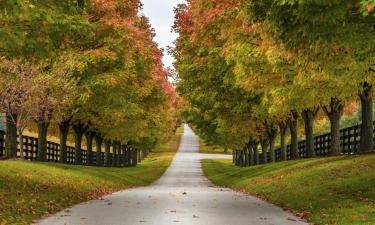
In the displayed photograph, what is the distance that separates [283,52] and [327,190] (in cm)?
592

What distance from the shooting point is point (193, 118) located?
45969mm

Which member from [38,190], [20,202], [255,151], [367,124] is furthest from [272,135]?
[20,202]

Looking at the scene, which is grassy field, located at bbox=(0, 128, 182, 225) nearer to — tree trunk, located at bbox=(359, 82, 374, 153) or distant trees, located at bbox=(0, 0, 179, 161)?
distant trees, located at bbox=(0, 0, 179, 161)

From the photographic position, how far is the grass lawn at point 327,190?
12.9 meters

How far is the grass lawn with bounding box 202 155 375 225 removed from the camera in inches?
508

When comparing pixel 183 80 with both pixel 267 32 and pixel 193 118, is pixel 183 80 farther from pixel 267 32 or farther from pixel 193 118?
pixel 267 32

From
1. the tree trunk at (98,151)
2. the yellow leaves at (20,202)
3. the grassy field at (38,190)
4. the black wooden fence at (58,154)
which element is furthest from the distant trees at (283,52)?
the tree trunk at (98,151)

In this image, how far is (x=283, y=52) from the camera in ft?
43.4

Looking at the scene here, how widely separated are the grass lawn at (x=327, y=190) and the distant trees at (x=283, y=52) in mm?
2814

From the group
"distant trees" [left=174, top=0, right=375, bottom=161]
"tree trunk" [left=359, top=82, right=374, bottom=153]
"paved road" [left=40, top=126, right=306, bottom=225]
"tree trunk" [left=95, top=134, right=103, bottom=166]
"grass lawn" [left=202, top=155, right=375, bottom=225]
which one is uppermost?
"distant trees" [left=174, top=0, right=375, bottom=161]

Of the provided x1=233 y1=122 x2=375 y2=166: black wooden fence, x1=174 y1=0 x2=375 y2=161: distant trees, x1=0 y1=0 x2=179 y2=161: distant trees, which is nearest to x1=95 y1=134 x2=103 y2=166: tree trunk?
x1=0 y1=0 x2=179 y2=161: distant trees

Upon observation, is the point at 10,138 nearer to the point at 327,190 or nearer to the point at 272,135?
the point at 327,190

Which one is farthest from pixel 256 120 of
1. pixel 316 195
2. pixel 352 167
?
pixel 316 195

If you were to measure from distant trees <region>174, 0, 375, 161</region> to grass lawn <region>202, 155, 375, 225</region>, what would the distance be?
281cm
